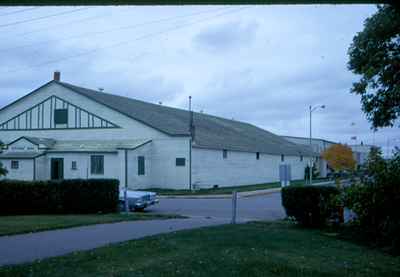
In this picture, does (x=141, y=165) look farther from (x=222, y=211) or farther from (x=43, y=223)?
(x=43, y=223)

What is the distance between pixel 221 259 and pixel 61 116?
36.6m

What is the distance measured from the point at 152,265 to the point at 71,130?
35.9m

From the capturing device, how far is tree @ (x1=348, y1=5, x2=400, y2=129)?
16297 mm

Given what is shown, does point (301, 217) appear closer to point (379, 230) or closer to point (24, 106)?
point (379, 230)

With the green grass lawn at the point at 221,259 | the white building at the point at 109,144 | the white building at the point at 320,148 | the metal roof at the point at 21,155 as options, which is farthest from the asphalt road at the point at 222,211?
the white building at the point at 320,148

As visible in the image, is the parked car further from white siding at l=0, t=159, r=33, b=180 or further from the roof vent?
the roof vent

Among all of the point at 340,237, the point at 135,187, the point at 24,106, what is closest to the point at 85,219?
the point at 340,237

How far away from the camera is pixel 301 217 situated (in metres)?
16.5

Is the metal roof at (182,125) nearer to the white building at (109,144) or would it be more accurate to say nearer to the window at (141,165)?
the white building at (109,144)

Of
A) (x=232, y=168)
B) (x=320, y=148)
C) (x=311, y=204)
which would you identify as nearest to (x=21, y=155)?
(x=232, y=168)

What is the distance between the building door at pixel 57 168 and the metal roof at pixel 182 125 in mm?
Answer: 5487

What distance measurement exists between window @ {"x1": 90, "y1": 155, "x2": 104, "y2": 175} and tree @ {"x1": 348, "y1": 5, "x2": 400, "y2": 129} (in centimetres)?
2528

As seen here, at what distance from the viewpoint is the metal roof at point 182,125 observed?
136ft

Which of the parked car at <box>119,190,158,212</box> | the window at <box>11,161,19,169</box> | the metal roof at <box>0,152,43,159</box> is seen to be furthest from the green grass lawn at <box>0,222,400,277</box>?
the window at <box>11,161,19,169</box>
